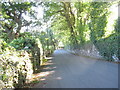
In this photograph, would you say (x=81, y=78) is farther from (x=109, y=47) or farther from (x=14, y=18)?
(x=14, y=18)

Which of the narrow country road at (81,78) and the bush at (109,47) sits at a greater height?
the bush at (109,47)

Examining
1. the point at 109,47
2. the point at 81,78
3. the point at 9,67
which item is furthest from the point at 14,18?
the point at 9,67

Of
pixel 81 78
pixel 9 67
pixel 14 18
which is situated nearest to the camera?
pixel 9 67

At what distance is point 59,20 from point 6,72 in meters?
17.9

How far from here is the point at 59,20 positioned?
19.7 metres

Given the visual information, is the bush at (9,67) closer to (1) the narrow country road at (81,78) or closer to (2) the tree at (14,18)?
(1) the narrow country road at (81,78)

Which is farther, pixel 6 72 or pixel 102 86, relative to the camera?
pixel 102 86

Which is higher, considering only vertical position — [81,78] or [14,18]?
[14,18]

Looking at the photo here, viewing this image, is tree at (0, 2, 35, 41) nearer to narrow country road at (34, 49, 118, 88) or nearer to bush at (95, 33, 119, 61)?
bush at (95, 33, 119, 61)

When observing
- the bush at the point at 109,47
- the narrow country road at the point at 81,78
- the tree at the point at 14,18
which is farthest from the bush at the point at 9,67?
the tree at the point at 14,18

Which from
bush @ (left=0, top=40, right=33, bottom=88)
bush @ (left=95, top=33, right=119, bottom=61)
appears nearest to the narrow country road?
bush @ (left=0, top=40, right=33, bottom=88)

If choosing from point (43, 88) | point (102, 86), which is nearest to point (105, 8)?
point (102, 86)

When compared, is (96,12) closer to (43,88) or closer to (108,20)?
(108,20)

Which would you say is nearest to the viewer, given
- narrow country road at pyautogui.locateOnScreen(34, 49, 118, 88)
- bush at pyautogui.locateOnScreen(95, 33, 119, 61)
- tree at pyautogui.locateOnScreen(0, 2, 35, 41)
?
narrow country road at pyautogui.locateOnScreen(34, 49, 118, 88)
